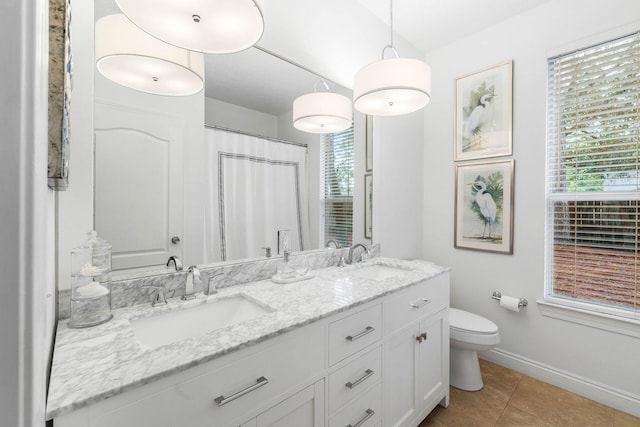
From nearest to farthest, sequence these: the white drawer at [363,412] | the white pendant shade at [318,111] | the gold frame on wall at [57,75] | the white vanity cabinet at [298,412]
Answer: the gold frame on wall at [57,75] → the white vanity cabinet at [298,412] → the white drawer at [363,412] → the white pendant shade at [318,111]

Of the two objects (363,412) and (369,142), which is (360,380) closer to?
(363,412)

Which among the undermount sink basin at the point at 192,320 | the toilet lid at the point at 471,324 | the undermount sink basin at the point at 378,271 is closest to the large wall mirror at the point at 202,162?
the undermount sink basin at the point at 192,320

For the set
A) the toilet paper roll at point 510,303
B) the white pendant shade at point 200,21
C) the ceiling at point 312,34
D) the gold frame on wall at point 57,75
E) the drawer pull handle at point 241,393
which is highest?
the ceiling at point 312,34

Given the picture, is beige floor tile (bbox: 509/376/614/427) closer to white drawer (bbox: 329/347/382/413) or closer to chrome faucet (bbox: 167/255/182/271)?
white drawer (bbox: 329/347/382/413)

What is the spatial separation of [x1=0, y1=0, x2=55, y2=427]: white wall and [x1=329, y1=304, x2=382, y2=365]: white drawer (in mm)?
930

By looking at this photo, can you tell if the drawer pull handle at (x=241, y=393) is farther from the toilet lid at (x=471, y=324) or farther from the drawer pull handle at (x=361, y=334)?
the toilet lid at (x=471, y=324)

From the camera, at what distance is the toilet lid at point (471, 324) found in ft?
6.29

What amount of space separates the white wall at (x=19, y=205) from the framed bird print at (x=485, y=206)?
8.49 feet

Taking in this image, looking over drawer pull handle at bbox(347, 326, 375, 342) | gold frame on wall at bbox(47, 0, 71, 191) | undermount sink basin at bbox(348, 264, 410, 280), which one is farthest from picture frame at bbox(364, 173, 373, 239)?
gold frame on wall at bbox(47, 0, 71, 191)

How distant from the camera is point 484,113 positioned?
2.36 meters

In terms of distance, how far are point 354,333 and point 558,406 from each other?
5.45 feet

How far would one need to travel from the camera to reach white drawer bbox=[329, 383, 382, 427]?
116 centimetres

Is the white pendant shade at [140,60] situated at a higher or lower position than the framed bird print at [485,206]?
higher

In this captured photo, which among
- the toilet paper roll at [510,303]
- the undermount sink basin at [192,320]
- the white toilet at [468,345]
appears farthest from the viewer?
the toilet paper roll at [510,303]
